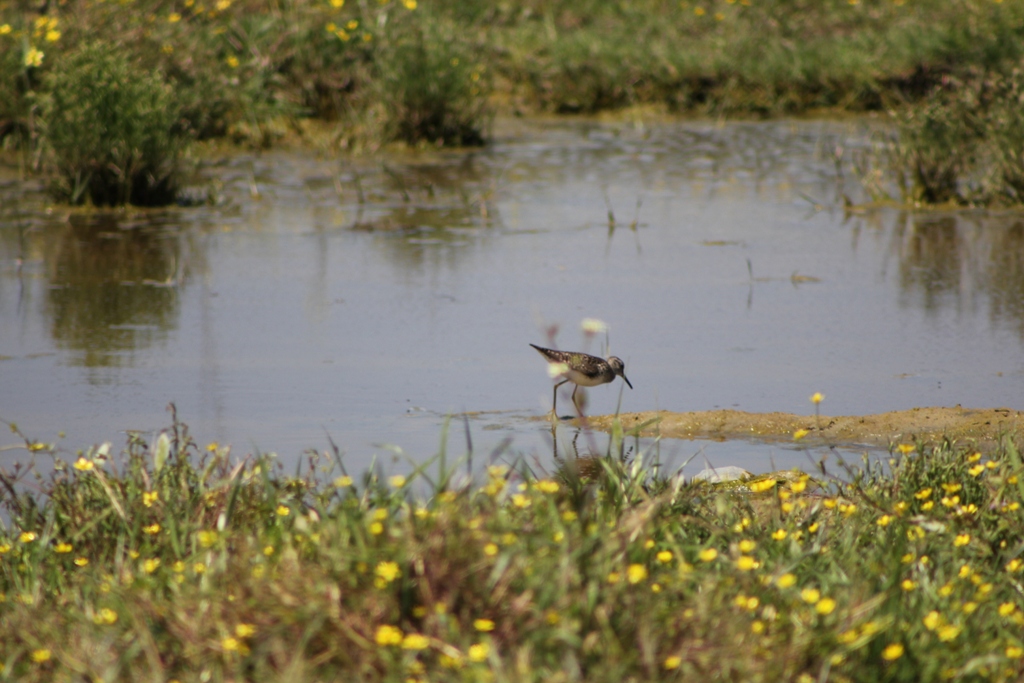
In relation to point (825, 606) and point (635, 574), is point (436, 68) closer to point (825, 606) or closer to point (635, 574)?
point (635, 574)

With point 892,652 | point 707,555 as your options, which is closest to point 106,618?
Answer: point 707,555

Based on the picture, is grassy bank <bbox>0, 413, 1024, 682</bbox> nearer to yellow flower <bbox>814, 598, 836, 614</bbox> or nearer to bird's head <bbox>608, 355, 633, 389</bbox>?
yellow flower <bbox>814, 598, 836, 614</bbox>

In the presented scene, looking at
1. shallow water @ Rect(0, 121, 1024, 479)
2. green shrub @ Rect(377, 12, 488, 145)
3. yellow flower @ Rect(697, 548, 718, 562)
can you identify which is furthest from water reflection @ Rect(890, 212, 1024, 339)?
green shrub @ Rect(377, 12, 488, 145)

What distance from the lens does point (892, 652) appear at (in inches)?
112

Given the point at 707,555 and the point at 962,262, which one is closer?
the point at 707,555

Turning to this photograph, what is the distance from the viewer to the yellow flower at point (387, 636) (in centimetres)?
267

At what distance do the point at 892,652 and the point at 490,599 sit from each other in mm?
810

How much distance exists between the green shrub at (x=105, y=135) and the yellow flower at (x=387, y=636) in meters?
7.98

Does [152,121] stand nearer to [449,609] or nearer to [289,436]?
[289,436]

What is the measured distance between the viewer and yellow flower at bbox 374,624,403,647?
8.77ft

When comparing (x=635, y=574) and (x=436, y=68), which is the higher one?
(x=436, y=68)

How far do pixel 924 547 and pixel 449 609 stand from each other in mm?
1475

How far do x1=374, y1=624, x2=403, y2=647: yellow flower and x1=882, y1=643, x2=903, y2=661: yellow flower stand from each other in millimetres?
976

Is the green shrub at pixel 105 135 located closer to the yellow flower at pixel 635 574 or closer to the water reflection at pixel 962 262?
the water reflection at pixel 962 262
